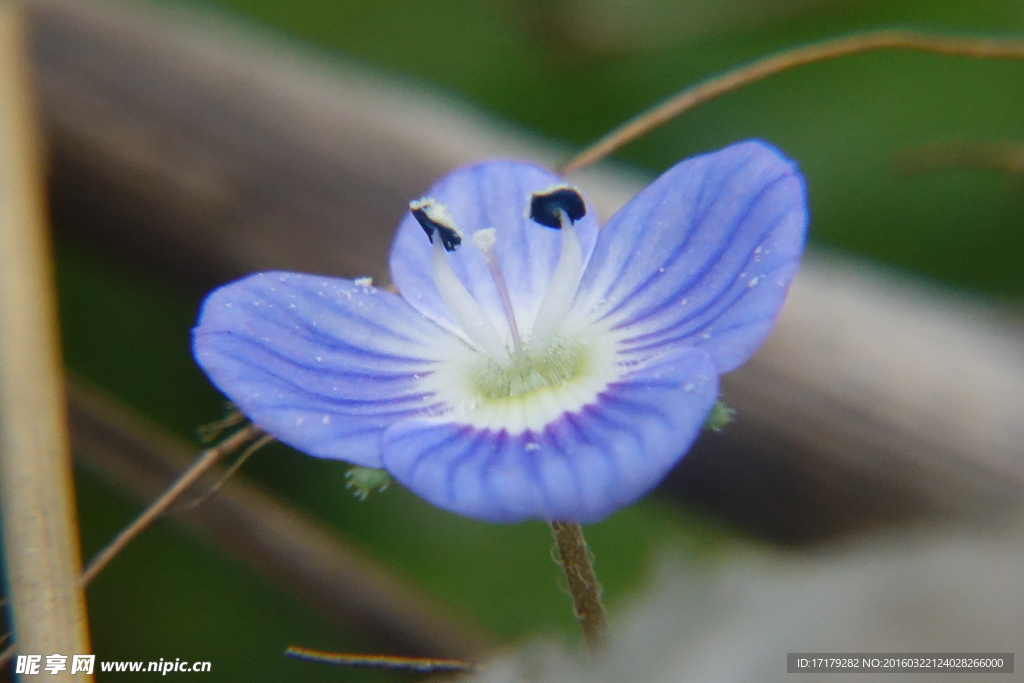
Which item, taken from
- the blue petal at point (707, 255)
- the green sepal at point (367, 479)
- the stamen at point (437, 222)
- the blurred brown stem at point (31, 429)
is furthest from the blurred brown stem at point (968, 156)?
the blurred brown stem at point (31, 429)

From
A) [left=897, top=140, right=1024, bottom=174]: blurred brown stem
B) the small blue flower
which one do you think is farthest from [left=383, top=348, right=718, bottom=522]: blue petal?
[left=897, top=140, right=1024, bottom=174]: blurred brown stem

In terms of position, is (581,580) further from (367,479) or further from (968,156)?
(968,156)

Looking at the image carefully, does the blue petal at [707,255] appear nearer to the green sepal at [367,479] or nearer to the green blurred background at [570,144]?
the green sepal at [367,479]

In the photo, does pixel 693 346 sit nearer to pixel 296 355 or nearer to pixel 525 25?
pixel 296 355

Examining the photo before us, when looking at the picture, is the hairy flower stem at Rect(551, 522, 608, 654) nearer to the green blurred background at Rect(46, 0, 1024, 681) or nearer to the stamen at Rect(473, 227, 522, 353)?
the stamen at Rect(473, 227, 522, 353)

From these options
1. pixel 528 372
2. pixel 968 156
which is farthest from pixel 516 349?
pixel 968 156

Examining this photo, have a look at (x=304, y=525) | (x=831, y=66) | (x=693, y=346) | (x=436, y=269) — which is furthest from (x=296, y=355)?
(x=831, y=66)
